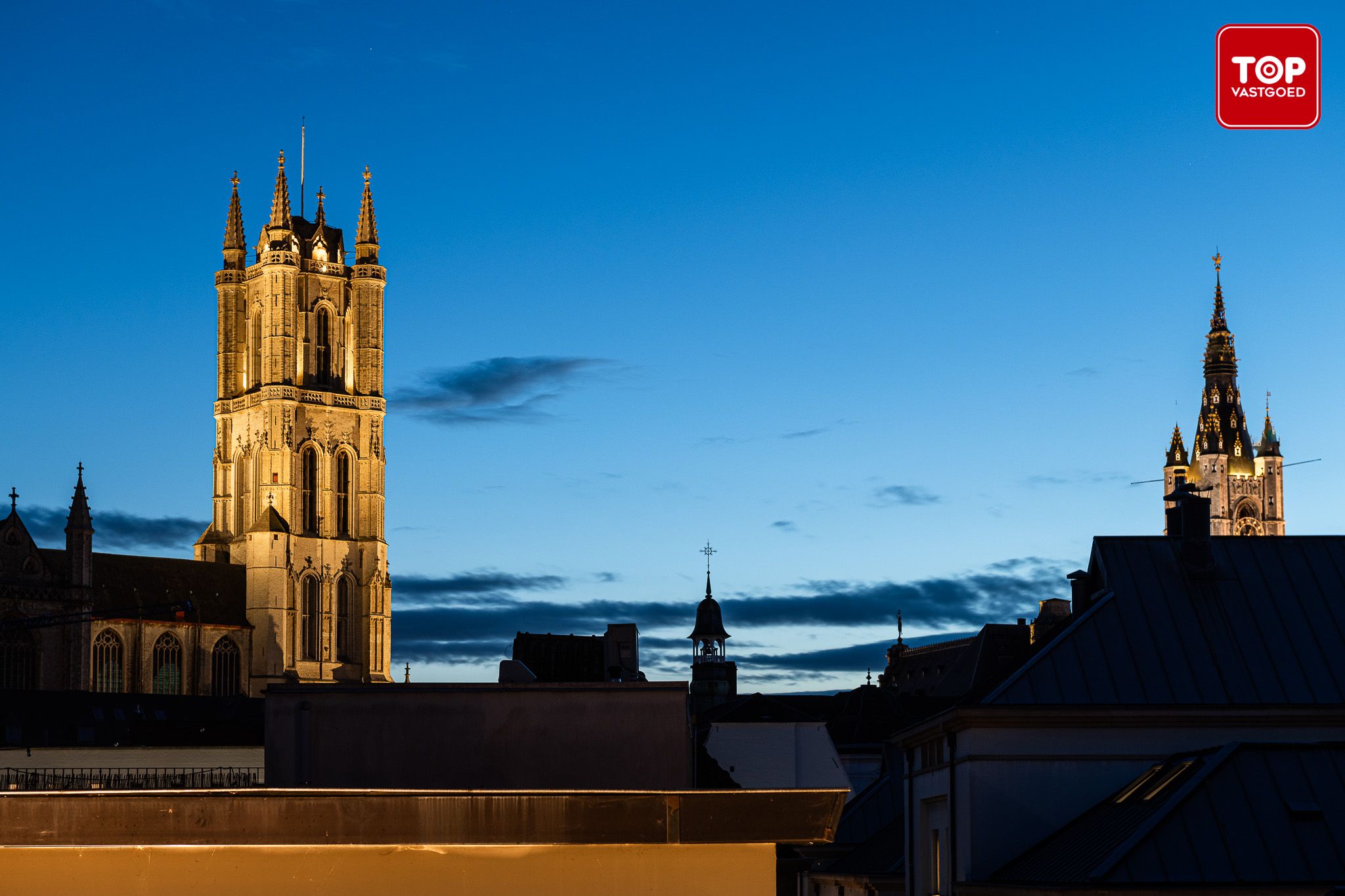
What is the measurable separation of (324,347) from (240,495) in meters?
12.6

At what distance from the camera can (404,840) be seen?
1609 cm

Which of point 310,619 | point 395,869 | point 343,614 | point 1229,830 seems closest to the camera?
point 395,869

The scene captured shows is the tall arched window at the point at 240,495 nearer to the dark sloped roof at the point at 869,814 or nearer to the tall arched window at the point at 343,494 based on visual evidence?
the tall arched window at the point at 343,494

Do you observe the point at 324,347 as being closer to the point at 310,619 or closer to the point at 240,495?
the point at 240,495

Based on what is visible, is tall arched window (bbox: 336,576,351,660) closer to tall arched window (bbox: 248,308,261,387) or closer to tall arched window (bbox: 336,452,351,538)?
tall arched window (bbox: 336,452,351,538)

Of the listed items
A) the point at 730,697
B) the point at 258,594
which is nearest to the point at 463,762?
the point at 730,697

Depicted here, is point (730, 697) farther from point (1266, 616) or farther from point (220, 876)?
point (220, 876)

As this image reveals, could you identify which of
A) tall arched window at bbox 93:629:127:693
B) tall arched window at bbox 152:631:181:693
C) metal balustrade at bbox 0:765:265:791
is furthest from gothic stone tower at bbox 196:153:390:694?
metal balustrade at bbox 0:765:265:791

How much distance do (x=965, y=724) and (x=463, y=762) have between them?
13.3m

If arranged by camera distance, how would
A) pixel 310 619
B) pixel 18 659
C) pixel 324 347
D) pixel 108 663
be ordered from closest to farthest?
1. pixel 18 659
2. pixel 108 663
3. pixel 310 619
4. pixel 324 347

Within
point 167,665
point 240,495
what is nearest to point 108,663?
point 167,665

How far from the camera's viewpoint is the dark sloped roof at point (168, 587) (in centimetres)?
12862

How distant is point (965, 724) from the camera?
33.3 m

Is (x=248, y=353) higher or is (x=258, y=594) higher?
(x=248, y=353)
